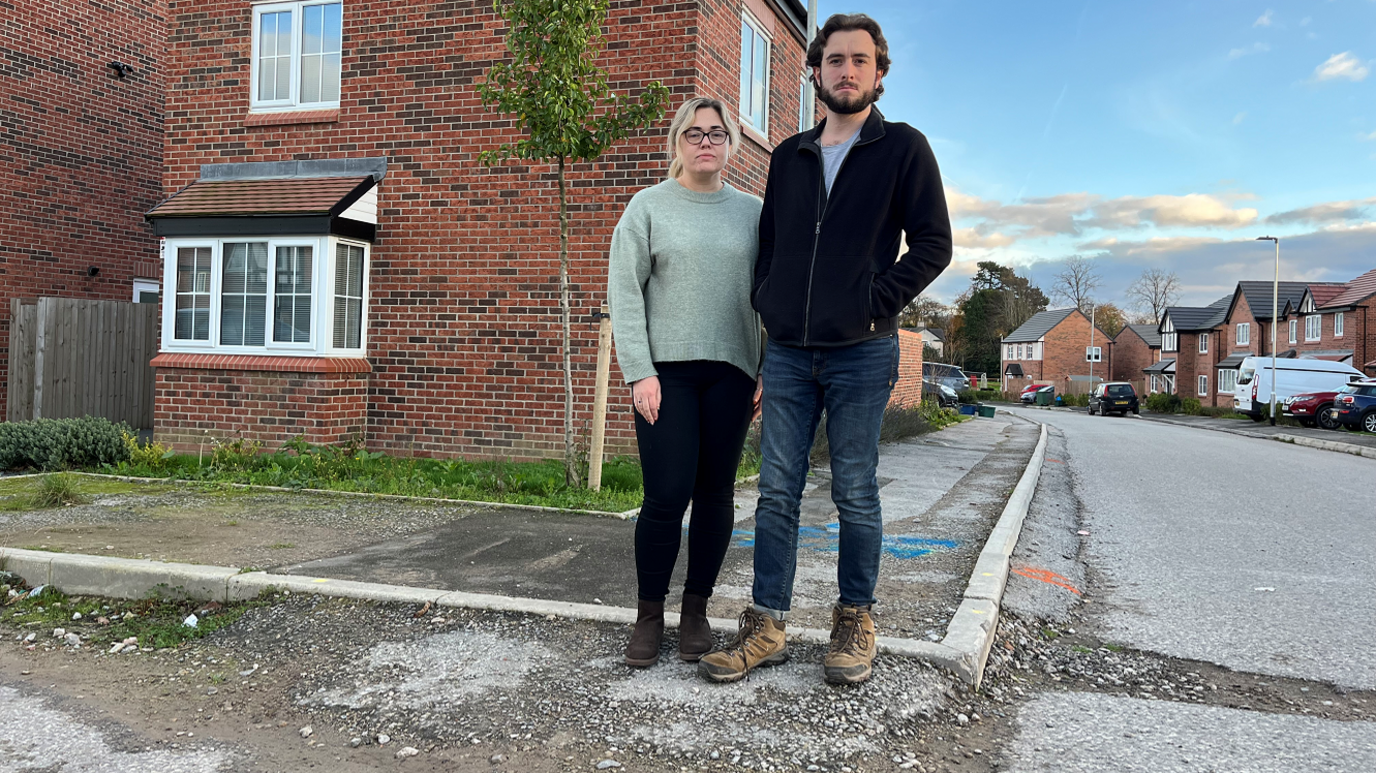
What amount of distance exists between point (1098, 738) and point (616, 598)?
200 centimetres

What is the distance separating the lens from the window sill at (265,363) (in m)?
8.72

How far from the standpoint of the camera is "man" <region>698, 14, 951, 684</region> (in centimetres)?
293

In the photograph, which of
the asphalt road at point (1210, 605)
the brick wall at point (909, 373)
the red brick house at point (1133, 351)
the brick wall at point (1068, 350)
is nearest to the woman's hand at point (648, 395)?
the asphalt road at point (1210, 605)

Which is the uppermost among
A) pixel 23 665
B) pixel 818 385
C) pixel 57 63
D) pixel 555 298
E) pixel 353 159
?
pixel 57 63

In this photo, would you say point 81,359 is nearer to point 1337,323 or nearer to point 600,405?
point 600,405

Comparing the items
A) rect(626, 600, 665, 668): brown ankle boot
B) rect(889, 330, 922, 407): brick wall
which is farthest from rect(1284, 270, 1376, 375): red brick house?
rect(626, 600, 665, 668): brown ankle boot

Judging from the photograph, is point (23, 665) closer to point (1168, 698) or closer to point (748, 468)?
point (1168, 698)

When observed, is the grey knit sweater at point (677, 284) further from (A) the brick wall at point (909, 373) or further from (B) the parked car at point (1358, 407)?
(B) the parked car at point (1358, 407)

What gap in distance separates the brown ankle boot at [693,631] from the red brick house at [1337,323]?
4249cm

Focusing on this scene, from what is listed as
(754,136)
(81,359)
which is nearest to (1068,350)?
(754,136)

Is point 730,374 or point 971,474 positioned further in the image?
point 971,474

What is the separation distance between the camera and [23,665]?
136 inches

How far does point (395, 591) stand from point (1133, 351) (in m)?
76.3

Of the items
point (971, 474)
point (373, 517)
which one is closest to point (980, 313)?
point (971, 474)
